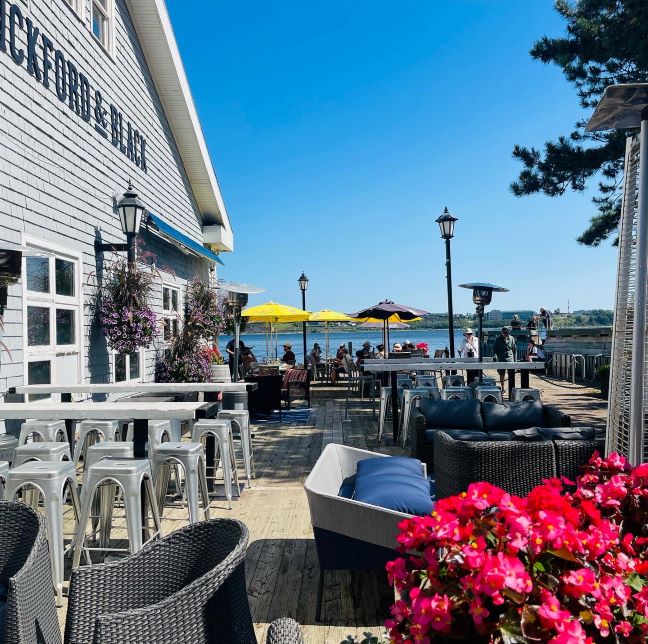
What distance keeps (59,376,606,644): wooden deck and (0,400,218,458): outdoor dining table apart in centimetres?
82

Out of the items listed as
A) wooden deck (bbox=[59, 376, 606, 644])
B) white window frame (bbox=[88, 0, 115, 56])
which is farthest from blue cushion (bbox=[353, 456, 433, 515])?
white window frame (bbox=[88, 0, 115, 56])

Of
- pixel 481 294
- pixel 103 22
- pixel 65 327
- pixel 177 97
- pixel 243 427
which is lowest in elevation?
pixel 243 427

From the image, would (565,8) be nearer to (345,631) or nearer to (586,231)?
(586,231)

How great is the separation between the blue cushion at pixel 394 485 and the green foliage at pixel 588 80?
7.89 meters

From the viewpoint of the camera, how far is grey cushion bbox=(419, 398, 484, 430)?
5.90 metres

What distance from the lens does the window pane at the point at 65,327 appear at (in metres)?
6.70

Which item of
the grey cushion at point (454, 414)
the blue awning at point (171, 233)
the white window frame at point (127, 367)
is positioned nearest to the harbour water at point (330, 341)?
the blue awning at point (171, 233)

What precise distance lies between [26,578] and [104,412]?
214cm

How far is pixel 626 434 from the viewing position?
2.90 m

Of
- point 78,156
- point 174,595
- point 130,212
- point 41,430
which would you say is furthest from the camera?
point 130,212

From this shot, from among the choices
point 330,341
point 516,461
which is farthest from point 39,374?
point 330,341

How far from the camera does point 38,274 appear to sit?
20.5ft

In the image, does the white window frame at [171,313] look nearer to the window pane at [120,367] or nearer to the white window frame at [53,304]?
the window pane at [120,367]

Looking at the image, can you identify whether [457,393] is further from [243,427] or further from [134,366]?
[134,366]
